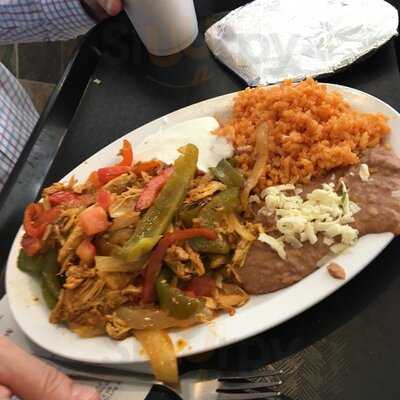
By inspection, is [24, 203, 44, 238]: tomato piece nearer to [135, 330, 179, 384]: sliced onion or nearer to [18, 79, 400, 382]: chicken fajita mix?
[18, 79, 400, 382]: chicken fajita mix

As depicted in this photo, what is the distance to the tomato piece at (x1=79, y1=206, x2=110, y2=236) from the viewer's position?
1.35 metres

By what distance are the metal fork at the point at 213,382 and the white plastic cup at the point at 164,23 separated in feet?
4.05

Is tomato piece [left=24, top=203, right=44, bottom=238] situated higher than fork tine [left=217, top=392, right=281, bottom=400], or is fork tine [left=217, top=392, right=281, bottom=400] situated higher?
tomato piece [left=24, top=203, right=44, bottom=238]

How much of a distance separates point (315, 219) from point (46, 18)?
1.40 metres

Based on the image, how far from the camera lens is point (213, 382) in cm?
120

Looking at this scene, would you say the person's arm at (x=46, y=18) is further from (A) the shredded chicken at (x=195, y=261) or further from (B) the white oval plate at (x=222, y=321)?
(B) the white oval plate at (x=222, y=321)

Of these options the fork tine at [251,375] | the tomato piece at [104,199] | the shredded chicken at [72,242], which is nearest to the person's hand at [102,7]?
the tomato piece at [104,199]

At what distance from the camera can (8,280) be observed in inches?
57.1

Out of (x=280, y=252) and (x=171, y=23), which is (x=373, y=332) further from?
(x=171, y=23)

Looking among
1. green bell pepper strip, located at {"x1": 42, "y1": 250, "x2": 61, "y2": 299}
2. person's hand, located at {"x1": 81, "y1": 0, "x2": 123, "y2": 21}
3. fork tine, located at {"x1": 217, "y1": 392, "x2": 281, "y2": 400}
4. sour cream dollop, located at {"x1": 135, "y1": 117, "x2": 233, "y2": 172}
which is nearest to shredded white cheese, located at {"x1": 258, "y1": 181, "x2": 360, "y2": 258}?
sour cream dollop, located at {"x1": 135, "y1": 117, "x2": 233, "y2": 172}

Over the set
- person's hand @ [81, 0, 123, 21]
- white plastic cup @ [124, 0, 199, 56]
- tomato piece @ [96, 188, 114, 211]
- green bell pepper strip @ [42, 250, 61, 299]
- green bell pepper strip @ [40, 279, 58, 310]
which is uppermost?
person's hand @ [81, 0, 123, 21]

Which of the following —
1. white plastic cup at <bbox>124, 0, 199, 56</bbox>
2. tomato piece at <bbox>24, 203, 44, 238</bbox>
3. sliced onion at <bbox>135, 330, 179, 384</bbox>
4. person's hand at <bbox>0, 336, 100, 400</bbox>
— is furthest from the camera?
white plastic cup at <bbox>124, 0, 199, 56</bbox>

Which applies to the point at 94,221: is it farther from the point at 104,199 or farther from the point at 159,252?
the point at 159,252

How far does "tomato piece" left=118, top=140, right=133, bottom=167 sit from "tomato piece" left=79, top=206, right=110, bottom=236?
26 centimetres
